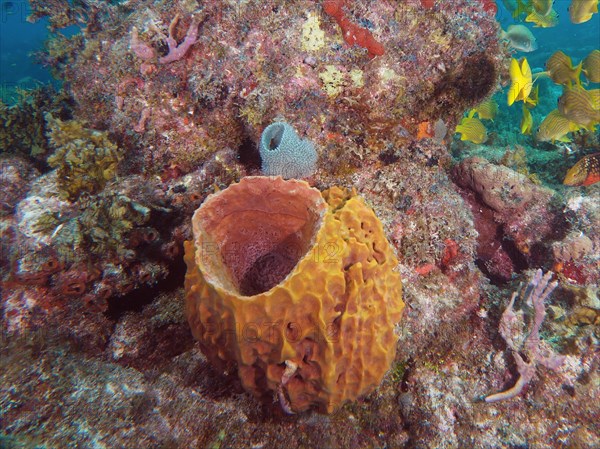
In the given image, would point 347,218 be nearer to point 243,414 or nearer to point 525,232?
point 243,414

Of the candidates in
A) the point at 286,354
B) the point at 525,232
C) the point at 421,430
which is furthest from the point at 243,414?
the point at 525,232

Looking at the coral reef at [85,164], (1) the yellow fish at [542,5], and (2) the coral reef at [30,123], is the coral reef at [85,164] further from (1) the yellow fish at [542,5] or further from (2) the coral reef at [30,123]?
(1) the yellow fish at [542,5]

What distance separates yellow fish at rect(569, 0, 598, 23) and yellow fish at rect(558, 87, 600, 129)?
5.66ft

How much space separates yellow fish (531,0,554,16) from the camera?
535 cm

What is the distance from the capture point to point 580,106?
14.1ft

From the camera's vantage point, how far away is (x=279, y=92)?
3.62m

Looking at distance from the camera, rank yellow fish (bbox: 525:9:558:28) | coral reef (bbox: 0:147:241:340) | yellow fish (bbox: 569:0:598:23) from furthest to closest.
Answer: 1. yellow fish (bbox: 525:9:558:28)
2. yellow fish (bbox: 569:0:598:23)
3. coral reef (bbox: 0:147:241:340)

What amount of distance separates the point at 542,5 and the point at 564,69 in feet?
6.15

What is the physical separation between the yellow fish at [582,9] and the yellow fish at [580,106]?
1726 mm

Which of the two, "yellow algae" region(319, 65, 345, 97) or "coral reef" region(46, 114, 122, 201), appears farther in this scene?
"coral reef" region(46, 114, 122, 201)

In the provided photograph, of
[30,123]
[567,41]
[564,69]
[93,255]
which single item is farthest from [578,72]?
[567,41]

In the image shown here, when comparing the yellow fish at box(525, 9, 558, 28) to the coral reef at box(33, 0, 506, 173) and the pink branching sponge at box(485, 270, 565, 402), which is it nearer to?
the coral reef at box(33, 0, 506, 173)

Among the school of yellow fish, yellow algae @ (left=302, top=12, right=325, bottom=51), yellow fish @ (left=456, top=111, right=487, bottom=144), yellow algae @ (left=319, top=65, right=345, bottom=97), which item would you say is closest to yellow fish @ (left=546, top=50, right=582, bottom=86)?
the school of yellow fish

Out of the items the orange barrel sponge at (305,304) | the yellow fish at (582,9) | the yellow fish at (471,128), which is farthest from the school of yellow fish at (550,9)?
the orange barrel sponge at (305,304)
